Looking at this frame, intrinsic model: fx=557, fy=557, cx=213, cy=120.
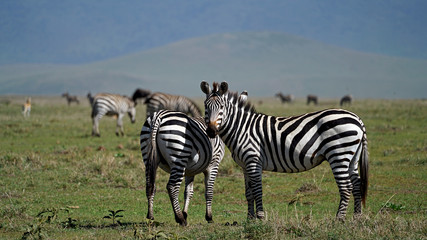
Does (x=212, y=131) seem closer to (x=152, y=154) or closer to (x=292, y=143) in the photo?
(x=152, y=154)

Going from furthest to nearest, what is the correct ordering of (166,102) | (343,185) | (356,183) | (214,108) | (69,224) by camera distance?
(166,102) → (69,224) → (356,183) → (214,108) → (343,185)

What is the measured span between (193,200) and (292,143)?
160 inches

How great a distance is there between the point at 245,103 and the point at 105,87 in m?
190

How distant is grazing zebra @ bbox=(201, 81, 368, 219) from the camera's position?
8938 millimetres

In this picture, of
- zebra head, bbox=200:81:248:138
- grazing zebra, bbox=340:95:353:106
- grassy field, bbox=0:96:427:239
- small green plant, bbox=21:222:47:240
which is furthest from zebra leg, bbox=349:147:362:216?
grazing zebra, bbox=340:95:353:106

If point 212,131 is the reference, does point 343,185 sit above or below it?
below

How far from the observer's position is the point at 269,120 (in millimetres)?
9523

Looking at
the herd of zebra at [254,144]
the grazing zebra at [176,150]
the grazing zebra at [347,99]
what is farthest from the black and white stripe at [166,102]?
the grazing zebra at [347,99]

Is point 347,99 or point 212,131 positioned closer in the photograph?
point 212,131

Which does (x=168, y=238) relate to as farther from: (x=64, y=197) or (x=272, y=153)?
(x=64, y=197)

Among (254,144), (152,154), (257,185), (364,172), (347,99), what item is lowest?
(257,185)

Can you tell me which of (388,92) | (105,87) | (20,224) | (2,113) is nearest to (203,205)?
(20,224)

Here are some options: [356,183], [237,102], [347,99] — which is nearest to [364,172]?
[356,183]

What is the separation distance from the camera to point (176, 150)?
30.9ft
